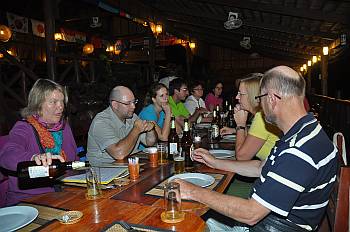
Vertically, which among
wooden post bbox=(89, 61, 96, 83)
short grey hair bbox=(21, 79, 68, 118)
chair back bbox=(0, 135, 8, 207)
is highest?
wooden post bbox=(89, 61, 96, 83)

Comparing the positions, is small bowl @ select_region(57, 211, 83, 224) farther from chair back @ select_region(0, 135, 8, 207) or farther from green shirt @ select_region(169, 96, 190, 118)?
green shirt @ select_region(169, 96, 190, 118)

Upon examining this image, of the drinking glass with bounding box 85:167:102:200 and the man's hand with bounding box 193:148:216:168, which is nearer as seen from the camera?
the drinking glass with bounding box 85:167:102:200

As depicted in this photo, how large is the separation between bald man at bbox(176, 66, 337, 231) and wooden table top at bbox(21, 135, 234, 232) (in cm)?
16

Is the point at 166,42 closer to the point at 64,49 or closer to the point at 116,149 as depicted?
the point at 64,49

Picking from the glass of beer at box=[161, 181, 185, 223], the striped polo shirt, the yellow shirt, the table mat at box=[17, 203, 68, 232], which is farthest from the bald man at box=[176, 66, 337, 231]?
the yellow shirt

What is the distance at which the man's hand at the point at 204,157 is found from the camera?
81.6 inches

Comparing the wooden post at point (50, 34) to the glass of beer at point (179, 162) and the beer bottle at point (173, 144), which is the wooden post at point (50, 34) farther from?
the glass of beer at point (179, 162)

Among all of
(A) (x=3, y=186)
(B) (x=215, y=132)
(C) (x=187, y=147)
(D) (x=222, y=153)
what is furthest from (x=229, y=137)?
(A) (x=3, y=186)

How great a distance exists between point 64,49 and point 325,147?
1236 cm

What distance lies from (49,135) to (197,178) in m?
1.32

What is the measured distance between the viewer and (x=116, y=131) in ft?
9.20

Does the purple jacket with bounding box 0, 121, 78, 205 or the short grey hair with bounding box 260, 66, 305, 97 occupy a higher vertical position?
the short grey hair with bounding box 260, 66, 305, 97

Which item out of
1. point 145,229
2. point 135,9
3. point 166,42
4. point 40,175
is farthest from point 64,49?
point 145,229

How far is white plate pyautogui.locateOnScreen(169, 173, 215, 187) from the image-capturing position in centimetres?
170
